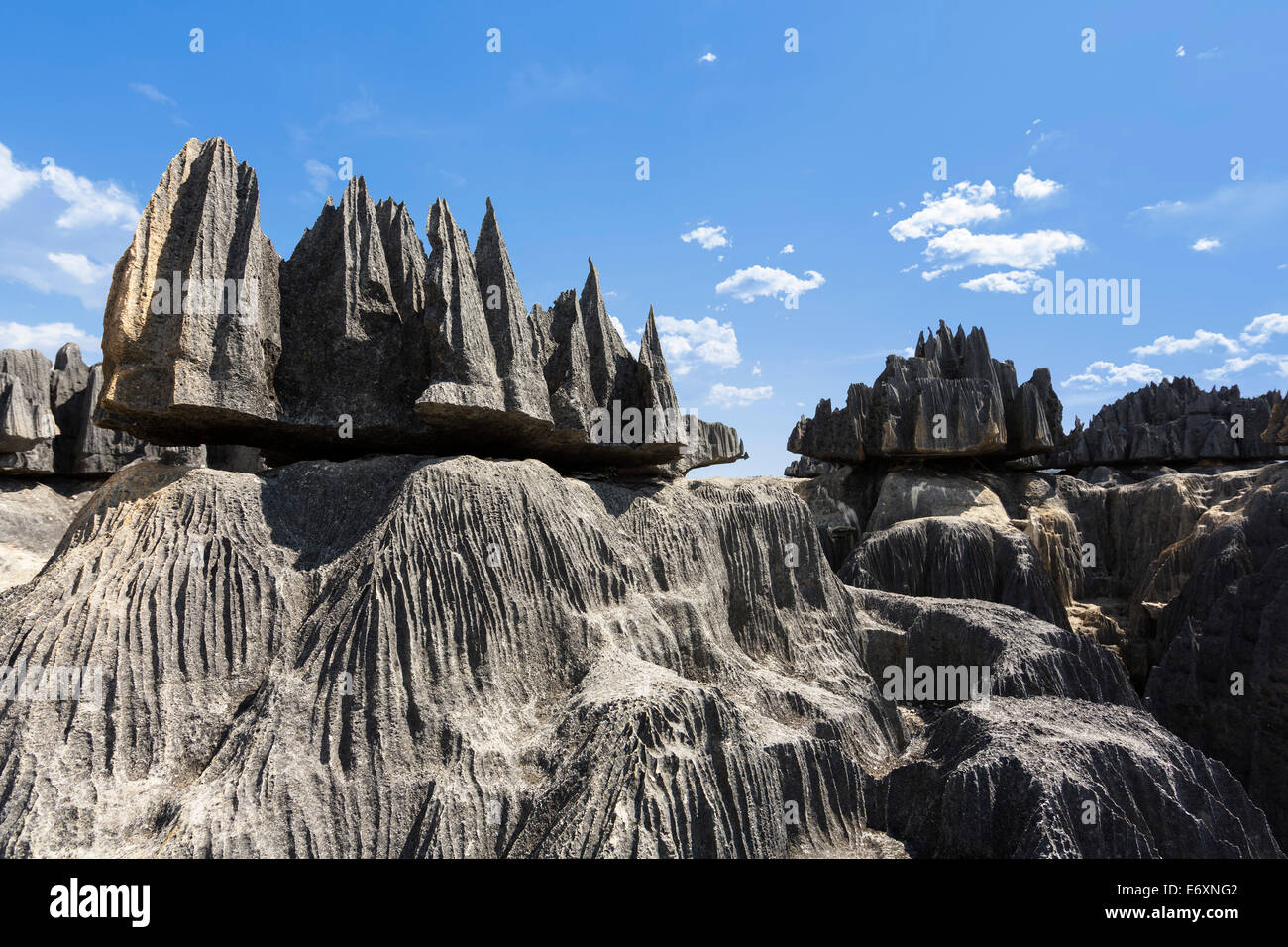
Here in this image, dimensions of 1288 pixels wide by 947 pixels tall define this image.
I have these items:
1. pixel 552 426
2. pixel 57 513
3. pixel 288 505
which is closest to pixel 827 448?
pixel 552 426

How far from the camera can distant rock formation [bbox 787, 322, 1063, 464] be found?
29.0 meters

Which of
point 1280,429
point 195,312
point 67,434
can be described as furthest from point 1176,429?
point 67,434

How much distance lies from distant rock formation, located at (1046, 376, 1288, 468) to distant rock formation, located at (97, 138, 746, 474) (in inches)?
1461

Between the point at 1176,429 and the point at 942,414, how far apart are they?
2828cm

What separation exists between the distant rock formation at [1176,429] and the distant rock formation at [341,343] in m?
37.1

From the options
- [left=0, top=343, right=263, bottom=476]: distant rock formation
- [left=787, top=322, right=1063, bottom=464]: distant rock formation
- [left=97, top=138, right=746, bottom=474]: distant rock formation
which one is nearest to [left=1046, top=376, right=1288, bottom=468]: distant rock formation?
[left=787, top=322, right=1063, bottom=464]: distant rock formation

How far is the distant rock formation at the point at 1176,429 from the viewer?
44000mm

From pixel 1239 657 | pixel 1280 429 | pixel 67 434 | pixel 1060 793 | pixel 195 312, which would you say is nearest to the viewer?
pixel 1060 793

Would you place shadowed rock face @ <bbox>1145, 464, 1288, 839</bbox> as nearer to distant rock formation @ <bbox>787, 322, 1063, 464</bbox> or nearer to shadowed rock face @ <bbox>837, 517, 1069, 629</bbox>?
shadowed rock face @ <bbox>837, 517, 1069, 629</bbox>

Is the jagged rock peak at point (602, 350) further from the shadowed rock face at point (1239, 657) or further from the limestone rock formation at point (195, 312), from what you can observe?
the shadowed rock face at point (1239, 657)

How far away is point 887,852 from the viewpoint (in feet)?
32.3

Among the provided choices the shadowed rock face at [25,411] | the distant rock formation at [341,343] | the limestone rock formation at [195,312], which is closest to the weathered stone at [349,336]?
the distant rock formation at [341,343]

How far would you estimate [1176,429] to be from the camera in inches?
1831

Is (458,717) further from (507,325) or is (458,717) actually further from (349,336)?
(507,325)
